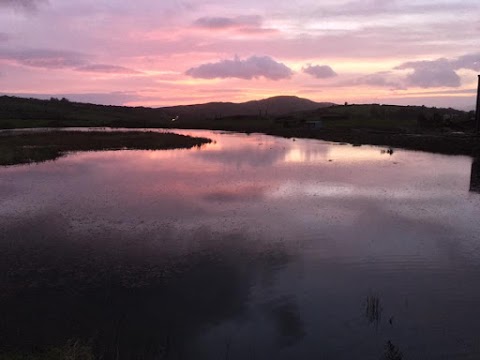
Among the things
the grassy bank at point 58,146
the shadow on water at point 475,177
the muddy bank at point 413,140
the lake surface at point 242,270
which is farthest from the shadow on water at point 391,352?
the muddy bank at point 413,140

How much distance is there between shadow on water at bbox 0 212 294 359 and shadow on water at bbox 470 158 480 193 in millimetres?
19777

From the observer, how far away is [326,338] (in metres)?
10.7

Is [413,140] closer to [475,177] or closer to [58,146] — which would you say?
[475,177]

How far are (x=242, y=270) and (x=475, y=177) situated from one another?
90.6 ft

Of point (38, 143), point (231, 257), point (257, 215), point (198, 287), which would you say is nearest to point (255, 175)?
point (257, 215)

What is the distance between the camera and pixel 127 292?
1311 cm

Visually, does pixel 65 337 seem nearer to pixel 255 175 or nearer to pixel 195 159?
pixel 255 175

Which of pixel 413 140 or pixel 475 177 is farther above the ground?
pixel 413 140

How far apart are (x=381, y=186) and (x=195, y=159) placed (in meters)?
22.3

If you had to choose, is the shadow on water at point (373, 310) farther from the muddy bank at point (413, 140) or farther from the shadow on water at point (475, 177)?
the muddy bank at point (413, 140)

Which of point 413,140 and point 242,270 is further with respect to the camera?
point 413,140

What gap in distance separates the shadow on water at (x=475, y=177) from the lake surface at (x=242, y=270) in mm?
899

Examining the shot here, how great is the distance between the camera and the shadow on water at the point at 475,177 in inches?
1178

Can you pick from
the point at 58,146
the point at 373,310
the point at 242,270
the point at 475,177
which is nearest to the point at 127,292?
the point at 242,270
